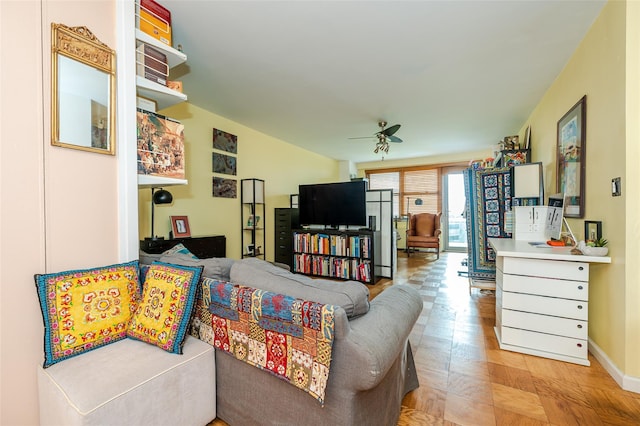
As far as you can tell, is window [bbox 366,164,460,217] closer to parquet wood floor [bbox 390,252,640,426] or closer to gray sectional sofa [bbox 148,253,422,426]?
parquet wood floor [bbox 390,252,640,426]

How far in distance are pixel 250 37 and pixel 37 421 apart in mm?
2648

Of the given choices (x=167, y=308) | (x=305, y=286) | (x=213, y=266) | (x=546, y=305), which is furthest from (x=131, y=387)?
(x=546, y=305)

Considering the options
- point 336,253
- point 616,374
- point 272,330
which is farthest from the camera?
point 336,253

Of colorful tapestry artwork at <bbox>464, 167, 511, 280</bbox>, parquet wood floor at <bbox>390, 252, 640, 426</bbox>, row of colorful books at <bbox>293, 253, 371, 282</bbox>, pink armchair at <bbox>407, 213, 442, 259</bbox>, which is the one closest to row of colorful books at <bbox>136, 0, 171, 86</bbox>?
parquet wood floor at <bbox>390, 252, 640, 426</bbox>

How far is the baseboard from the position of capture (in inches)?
61.1

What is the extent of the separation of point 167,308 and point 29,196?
80 centimetres

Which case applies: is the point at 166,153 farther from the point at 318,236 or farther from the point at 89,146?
the point at 318,236

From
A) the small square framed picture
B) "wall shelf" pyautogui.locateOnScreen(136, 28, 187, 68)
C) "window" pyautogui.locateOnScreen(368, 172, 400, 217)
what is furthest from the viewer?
"window" pyautogui.locateOnScreen(368, 172, 400, 217)

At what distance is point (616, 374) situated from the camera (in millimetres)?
1643

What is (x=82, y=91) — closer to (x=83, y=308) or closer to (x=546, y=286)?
(x=83, y=308)

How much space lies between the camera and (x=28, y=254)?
1218mm

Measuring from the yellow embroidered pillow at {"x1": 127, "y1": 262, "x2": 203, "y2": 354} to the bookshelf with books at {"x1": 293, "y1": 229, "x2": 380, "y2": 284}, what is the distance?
3.02m

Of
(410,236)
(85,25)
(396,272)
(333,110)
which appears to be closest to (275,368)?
(85,25)

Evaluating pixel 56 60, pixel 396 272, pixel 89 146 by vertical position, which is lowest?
pixel 396 272
